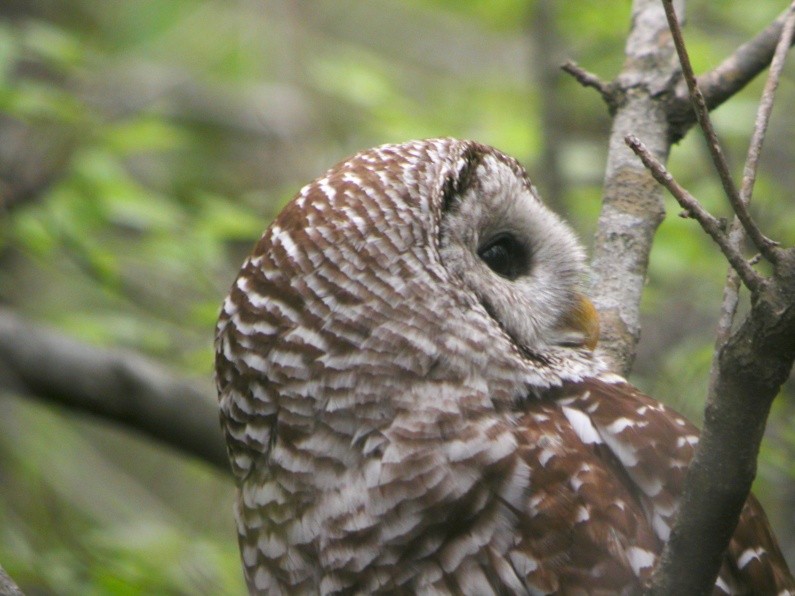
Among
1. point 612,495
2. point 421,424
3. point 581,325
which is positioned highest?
point 581,325

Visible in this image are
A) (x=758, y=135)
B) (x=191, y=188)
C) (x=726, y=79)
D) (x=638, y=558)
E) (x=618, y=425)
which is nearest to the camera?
(x=758, y=135)

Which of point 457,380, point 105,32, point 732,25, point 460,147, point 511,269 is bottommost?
point 457,380

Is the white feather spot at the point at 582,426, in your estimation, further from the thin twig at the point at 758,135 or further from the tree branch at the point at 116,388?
the tree branch at the point at 116,388

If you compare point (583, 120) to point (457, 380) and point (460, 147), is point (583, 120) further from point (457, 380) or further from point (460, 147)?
point (457, 380)

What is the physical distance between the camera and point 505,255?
106 inches

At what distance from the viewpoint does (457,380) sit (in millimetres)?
2367

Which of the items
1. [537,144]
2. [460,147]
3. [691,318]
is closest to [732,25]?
[537,144]

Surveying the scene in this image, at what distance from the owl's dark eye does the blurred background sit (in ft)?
1.65

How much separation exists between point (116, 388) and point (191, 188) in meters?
1.92

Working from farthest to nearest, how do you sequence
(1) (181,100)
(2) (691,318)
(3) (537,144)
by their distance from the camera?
1. (1) (181,100)
2. (3) (537,144)
3. (2) (691,318)

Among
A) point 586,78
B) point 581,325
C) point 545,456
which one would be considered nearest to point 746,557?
point 545,456

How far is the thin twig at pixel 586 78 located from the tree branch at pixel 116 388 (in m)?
2.28

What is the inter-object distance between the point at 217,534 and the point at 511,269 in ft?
13.0

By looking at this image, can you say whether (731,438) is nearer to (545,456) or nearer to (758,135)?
(758,135)
